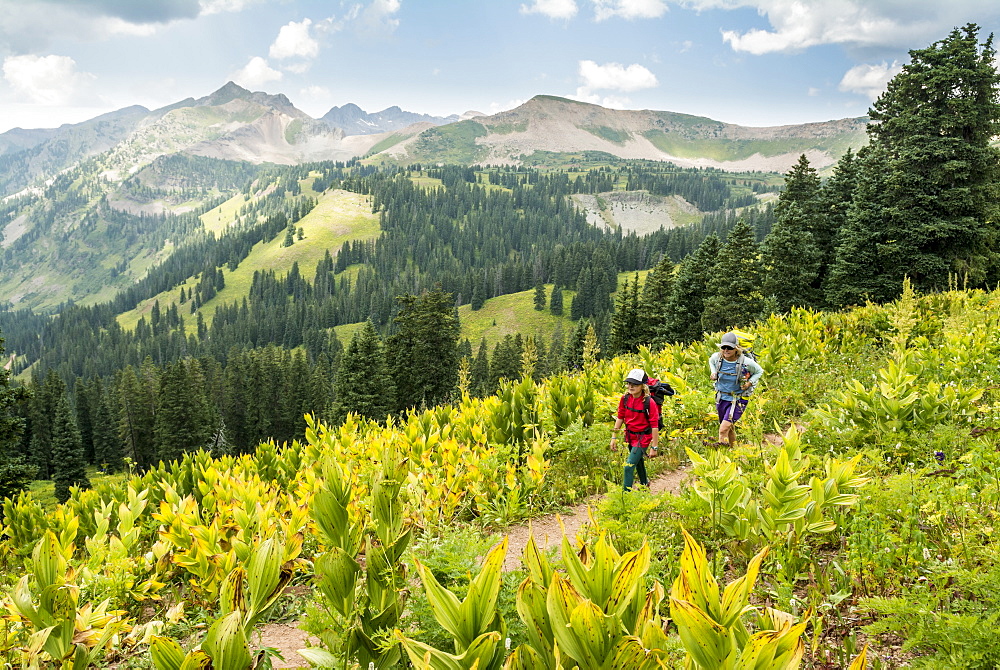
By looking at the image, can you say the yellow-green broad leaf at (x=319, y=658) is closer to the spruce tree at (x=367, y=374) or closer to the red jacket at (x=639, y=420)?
the red jacket at (x=639, y=420)

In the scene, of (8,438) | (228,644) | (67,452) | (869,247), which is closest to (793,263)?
(869,247)

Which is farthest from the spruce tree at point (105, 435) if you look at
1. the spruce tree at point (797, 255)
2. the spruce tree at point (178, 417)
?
the spruce tree at point (797, 255)

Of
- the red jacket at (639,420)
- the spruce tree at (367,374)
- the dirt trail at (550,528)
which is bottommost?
the spruce tree at (367,374)

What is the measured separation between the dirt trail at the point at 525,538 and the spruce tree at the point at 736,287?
1511 inches

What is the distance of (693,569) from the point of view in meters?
1.63

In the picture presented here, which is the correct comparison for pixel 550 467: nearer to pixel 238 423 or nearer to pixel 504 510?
pixel 504 510

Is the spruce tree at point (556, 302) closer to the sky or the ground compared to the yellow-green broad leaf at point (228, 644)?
closer to the ground

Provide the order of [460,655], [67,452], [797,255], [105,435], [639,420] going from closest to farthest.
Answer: [460,655] < [639,420] < [797,255] < [67,452] < [105,435]

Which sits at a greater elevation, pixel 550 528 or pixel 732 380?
pixel 732 380

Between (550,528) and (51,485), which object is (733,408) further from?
(51,485)

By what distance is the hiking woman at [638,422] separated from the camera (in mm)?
7188

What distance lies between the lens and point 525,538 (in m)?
6.62

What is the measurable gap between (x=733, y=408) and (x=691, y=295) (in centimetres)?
4438

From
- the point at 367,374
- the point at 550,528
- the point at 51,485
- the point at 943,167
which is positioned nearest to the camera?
the point at 550,528
